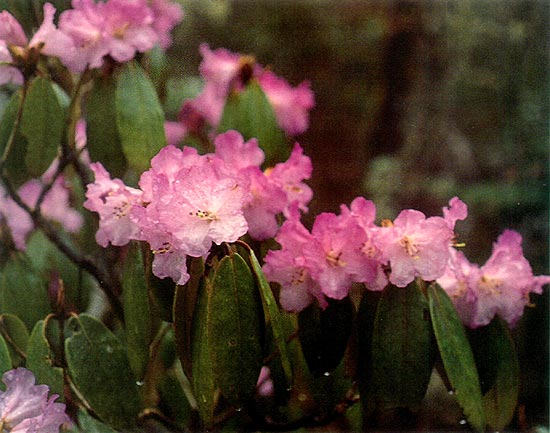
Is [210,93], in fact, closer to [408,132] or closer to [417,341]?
[417,341]

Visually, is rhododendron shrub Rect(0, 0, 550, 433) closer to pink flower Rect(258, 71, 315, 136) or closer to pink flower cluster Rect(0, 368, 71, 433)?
pink flower cluster Rect(0, 368, 71, 433)

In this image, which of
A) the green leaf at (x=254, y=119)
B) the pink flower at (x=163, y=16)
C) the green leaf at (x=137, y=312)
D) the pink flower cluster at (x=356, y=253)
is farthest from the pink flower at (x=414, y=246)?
the pink flower at (x=163, y=16)

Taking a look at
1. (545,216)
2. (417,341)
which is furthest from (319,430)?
(545,216)

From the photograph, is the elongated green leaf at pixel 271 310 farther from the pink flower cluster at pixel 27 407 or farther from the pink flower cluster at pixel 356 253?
the pink flower cluster at pixel 27 407

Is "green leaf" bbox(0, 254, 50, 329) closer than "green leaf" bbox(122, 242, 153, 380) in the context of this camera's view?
No

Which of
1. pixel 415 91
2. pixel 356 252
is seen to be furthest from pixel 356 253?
pixel 415 91

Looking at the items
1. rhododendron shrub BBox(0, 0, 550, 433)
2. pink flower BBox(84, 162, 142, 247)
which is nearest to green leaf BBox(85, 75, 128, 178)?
rhododendron shrub BBox(0, 0, 550, 433)
